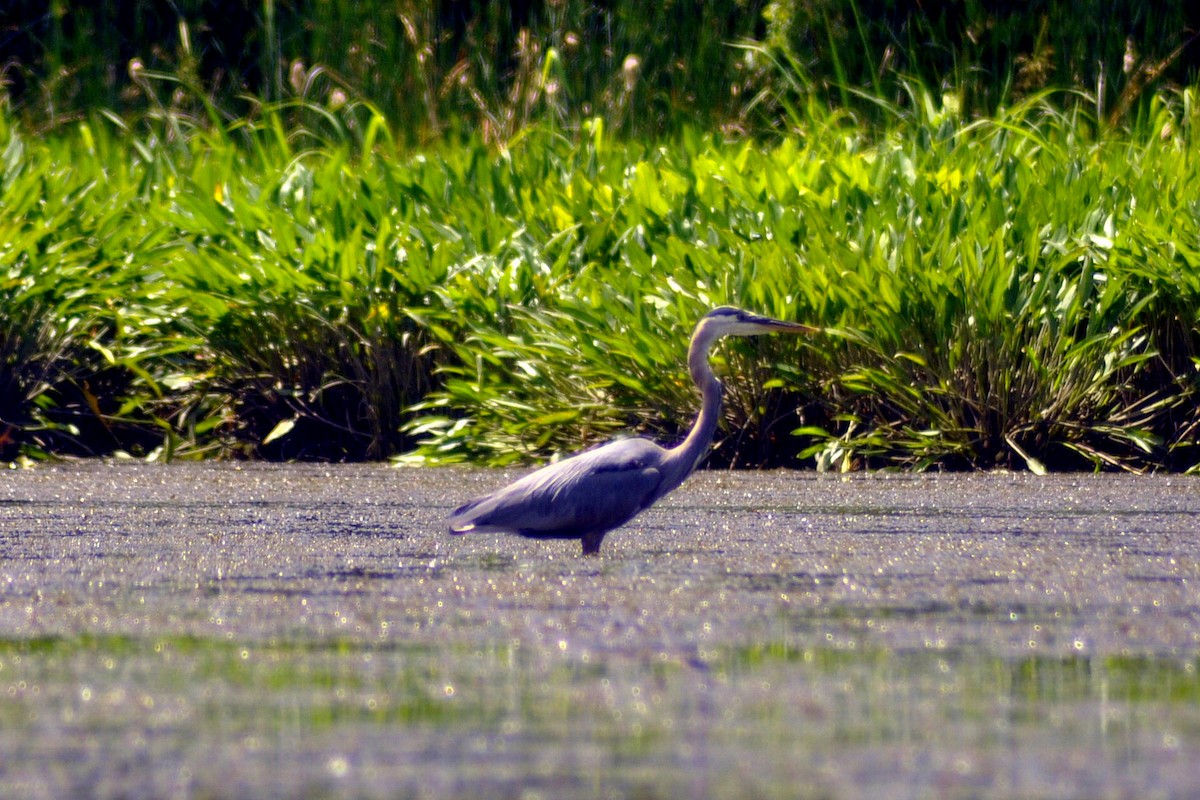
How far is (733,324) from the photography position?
5.67m

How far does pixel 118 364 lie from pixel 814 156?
2.86 meters

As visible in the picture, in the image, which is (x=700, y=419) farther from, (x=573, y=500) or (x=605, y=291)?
(x=605, y=291)

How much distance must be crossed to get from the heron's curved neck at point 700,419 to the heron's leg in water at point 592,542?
0.83 feet

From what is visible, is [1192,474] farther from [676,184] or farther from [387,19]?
[387,19]

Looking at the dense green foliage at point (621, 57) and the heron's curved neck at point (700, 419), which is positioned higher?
the heron's curved neck at point (700, 419)

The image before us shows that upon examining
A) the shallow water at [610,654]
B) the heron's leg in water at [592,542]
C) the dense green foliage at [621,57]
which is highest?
the shallow water at [610,654]

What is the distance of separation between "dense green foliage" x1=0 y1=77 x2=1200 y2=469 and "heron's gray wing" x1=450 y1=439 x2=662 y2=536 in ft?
6.67

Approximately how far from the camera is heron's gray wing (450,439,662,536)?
4.84m

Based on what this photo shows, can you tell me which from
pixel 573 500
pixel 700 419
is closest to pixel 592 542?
pixel 573 500

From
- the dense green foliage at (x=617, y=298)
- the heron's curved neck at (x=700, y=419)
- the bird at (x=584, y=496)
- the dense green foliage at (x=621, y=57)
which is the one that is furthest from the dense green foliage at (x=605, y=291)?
the bird at (x=584, y=496)

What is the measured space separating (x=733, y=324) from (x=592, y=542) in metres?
1.01

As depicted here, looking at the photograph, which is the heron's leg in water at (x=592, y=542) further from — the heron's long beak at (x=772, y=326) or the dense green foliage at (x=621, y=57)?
the dense green foliage at (x=621, y=57)

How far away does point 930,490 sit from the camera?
20.6ft

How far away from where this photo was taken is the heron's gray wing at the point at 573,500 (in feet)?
15.9
